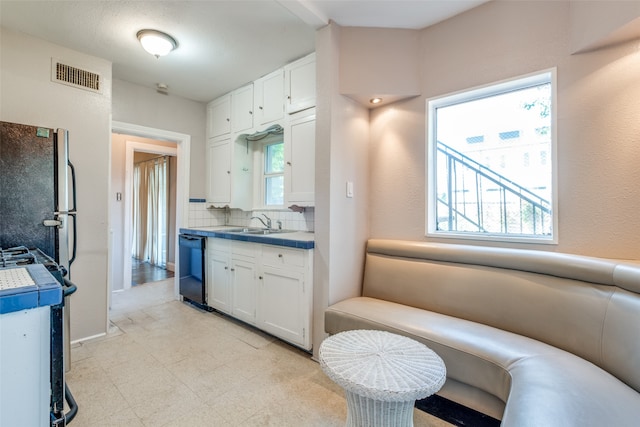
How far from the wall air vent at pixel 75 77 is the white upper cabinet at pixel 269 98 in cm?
144

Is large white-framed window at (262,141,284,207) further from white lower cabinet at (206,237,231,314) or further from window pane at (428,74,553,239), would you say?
window pane at (428,74,553,239)

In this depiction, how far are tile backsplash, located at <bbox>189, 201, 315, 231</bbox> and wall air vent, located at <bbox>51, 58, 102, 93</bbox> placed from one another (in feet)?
5.16

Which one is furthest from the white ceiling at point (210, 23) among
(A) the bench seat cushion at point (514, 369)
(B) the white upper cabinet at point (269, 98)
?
(A) the bench seat cushion at point (514, 369)

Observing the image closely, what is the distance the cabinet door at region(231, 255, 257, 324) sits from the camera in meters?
2.65

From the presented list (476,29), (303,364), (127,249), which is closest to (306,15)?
(476,29)

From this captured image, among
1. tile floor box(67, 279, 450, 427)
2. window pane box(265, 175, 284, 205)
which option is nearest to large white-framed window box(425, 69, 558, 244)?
tile floor box(67, 279, 450, 427)

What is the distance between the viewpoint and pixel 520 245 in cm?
185

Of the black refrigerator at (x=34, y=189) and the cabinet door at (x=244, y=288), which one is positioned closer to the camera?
the black refrigerator at (x=34, y=189)

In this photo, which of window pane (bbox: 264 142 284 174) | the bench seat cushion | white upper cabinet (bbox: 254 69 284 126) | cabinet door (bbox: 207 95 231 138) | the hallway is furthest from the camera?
the hallway

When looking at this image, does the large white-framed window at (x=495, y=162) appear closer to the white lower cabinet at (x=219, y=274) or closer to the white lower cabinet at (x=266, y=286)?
the white lower cabinet at (x=266, y=286)

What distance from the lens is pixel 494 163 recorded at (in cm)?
206

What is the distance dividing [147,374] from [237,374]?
62 centimetres

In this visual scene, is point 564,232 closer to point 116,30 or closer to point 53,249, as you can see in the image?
point 53,249

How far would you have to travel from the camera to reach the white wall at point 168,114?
3.19m
